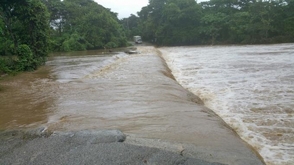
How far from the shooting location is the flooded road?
400cm

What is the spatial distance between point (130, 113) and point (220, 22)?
37806 mm

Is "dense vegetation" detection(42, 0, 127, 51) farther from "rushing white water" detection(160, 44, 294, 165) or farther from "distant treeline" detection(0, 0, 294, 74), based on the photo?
"rushing white water" detection(160, 44, 294, 165)

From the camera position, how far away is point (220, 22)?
39688mm

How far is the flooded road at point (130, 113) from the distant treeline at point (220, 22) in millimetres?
30731

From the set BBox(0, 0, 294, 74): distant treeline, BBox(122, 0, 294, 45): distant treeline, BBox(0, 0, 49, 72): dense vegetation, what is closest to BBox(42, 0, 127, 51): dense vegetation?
BBox(0, 0, 294, 74): distant treeline

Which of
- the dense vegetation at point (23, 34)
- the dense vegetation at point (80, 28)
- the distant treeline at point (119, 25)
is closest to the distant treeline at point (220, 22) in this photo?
the distant treeline at point (119, 25)

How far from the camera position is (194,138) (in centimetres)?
409

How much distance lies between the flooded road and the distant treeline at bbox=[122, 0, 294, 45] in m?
30.7

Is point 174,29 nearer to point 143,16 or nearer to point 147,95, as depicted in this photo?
point 143,16

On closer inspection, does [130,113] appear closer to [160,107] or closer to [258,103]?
[160,107]

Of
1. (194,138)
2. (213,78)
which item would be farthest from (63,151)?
(213,78)

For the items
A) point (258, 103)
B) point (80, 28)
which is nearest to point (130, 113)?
point (258, 103)

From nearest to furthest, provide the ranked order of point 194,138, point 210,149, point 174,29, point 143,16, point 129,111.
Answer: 1. point 210,149
2. point 194,138
3. point 129,111
4. point 174,29
5. point 143,16

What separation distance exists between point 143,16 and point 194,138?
2297 inches
